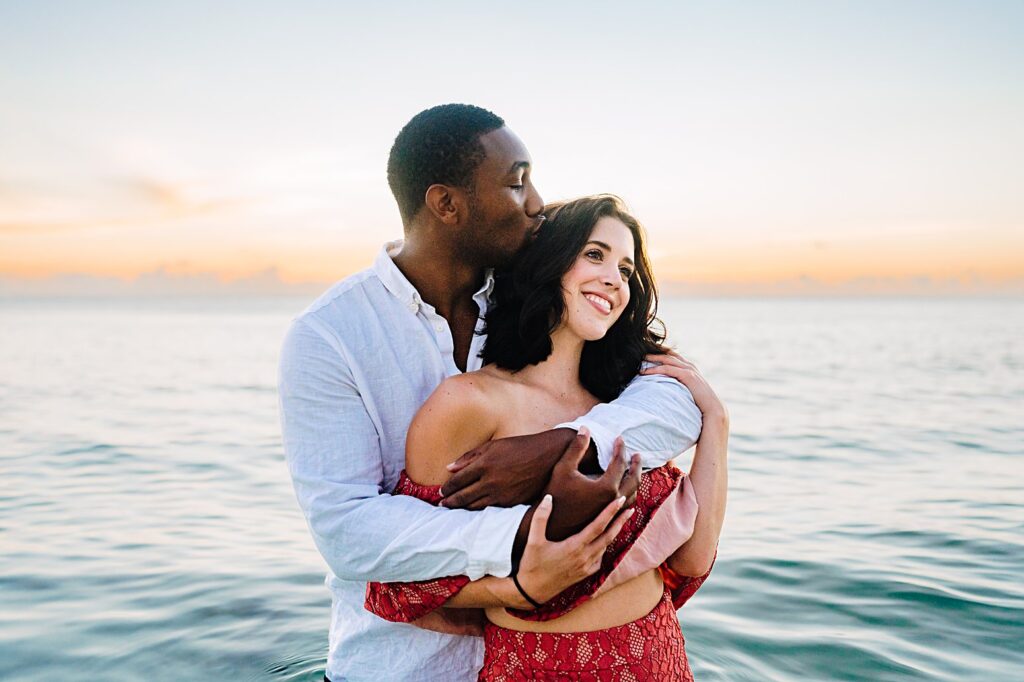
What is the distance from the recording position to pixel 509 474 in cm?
232

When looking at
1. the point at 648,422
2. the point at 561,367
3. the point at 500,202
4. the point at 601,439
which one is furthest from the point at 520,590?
the point at 500,202

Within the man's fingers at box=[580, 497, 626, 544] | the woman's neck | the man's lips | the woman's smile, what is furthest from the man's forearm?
the man's lips

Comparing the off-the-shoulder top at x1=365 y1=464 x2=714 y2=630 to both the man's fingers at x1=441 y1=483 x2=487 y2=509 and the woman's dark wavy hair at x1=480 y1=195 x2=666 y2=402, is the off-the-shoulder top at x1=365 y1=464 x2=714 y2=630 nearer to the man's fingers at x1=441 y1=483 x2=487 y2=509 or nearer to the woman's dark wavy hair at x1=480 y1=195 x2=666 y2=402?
the man's fingers at x1=441 y1=483 x2=487 y2=509

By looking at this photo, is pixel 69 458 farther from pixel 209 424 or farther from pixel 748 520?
pixel 748 520

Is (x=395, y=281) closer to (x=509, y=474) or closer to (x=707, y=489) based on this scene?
(x=509, y=474)

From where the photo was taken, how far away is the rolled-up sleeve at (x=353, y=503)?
228cm

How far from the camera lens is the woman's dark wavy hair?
2.88 m

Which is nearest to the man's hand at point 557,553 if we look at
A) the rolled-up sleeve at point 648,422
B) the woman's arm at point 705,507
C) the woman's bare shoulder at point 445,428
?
the rolled-up sleeve at point 648,422

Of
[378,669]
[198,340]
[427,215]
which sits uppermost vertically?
[427,215]

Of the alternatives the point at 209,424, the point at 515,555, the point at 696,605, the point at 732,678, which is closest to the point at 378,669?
the point at 515,555

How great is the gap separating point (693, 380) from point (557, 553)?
0.89m

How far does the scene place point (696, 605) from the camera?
5.72 m

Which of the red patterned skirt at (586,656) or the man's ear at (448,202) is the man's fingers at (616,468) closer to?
the red patterned skirt at (586,656)

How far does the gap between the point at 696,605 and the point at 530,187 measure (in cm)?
374
